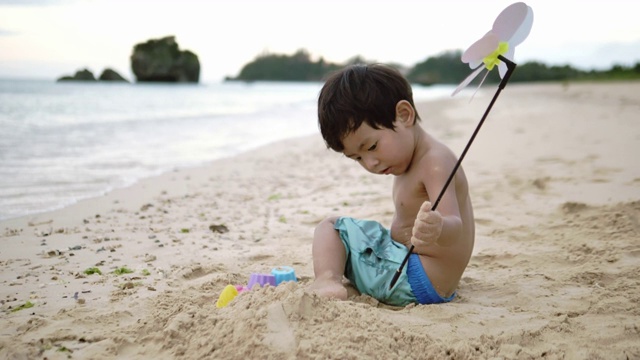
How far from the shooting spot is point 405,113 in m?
2.44

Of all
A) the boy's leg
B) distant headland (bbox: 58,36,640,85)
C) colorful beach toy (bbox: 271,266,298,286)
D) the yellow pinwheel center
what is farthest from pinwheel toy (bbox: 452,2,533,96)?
distant headland (bbox: 58,36,640,85)

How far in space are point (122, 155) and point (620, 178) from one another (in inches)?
231

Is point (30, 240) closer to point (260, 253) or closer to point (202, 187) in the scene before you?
point (260, 253)

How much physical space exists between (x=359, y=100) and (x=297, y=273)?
1020mm

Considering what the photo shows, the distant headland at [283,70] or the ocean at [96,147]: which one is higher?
the distant headland at [283,70]

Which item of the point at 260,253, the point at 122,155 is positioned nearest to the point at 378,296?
the point at 260,253

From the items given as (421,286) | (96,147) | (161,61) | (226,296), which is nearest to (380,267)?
(421,286)

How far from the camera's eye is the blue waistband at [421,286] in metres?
2.37

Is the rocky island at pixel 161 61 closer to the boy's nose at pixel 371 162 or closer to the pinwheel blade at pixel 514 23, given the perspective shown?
the boy's nose at pixel 371 162

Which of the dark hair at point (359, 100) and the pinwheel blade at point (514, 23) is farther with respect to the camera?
the dark hair at point (359, 100)

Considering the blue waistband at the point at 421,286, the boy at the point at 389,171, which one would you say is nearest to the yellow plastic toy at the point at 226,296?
the boy at the point at 389,171

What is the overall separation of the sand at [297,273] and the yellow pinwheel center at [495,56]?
1.01 m

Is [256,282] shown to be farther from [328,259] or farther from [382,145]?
[382,145]

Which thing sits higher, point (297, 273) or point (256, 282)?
point (256, 282)
